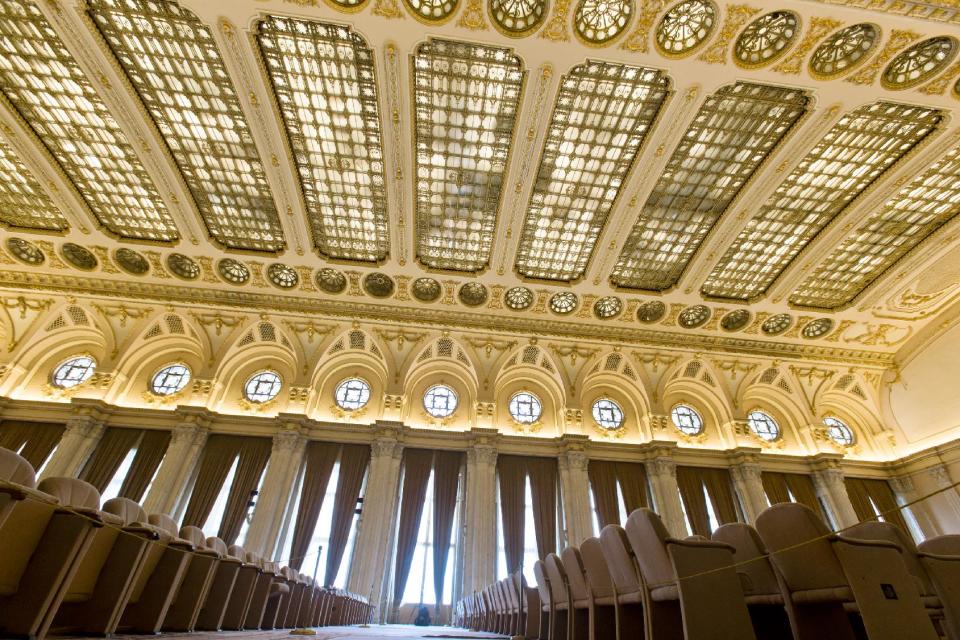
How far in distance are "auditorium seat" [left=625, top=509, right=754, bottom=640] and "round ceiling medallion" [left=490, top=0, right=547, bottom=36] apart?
915cm

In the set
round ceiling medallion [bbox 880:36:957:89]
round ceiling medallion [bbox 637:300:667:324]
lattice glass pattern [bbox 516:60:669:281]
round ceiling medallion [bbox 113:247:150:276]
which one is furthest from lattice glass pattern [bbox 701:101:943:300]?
round ceiling medallion [bbox 113:247:150:276]

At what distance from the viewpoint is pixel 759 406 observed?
54.0 feet

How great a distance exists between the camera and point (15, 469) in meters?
2.85

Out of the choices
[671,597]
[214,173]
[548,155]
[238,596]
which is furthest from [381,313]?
[671,597]

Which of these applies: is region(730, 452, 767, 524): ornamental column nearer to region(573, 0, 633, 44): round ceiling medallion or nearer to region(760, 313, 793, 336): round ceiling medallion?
region(760, 313, 793, 336): round ceiling medallion

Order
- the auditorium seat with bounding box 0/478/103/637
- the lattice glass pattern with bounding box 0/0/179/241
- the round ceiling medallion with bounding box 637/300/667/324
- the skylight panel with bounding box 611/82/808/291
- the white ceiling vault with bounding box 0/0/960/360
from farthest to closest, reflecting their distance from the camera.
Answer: the round ceiling medallion with bounding box 637/300/667/324, the skylight panel with bounding box 611/82/808/291, the lattice glass pattern with bounding box 0/0/179/241, the white ceiling vault with bounding box 0/0/960/360, the auditorium seat with bounding box 0/478/103/637

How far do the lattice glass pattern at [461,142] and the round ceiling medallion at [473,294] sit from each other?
2.29ft

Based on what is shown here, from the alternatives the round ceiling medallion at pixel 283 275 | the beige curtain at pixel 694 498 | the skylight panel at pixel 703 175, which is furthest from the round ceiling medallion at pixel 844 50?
the round ceiling medallion at pixel 283 275

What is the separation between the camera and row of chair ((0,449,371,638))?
2.55 m

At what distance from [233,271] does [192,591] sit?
38.1 feet

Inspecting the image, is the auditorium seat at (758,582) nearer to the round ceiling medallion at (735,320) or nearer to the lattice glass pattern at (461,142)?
the lattice glass pattern at (461,142)

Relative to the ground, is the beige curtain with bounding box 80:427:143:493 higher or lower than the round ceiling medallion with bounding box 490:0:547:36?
lower

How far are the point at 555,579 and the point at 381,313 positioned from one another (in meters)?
11.3

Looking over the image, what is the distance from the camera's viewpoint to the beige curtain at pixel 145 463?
12.1m
